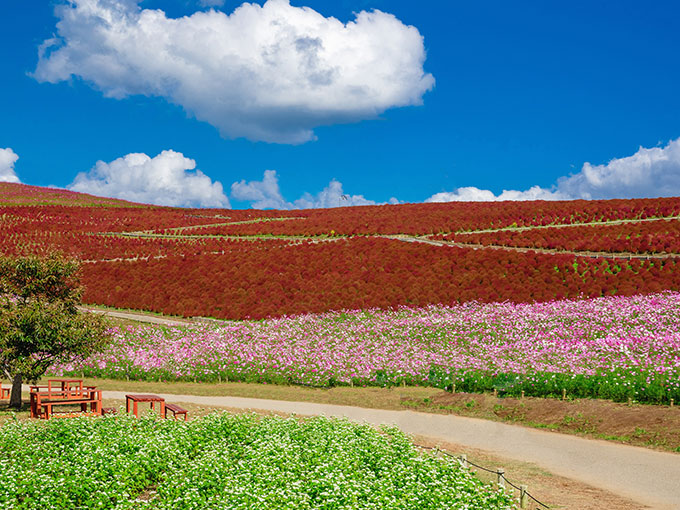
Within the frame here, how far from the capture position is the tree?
1864 centimetres

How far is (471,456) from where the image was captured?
539 inches

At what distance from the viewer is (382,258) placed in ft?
127

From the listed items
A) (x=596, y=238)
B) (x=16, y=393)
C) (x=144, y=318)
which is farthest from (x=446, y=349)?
(x=596, y=238)

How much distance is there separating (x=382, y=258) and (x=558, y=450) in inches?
991

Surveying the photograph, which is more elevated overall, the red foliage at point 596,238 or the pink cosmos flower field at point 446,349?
the red foliage at point 596,238

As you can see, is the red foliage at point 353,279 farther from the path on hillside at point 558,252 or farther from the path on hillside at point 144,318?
the path on hillside at point 558,252

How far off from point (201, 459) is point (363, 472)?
327 cm

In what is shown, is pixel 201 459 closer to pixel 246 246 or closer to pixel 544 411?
pixel 544 411

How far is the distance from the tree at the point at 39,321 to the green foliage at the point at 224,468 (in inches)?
224

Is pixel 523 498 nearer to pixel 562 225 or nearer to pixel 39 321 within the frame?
pixel 39 321

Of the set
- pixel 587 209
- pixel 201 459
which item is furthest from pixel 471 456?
pixel 587 209

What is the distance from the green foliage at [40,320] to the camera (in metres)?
18.6

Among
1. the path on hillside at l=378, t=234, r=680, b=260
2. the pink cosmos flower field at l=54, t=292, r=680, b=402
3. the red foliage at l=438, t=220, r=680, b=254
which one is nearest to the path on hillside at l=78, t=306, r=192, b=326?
the pink cosmos flower field at l=54, t=292, r=680, b=402

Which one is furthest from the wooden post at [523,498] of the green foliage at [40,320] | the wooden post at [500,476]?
the green foliage at [40,320]
